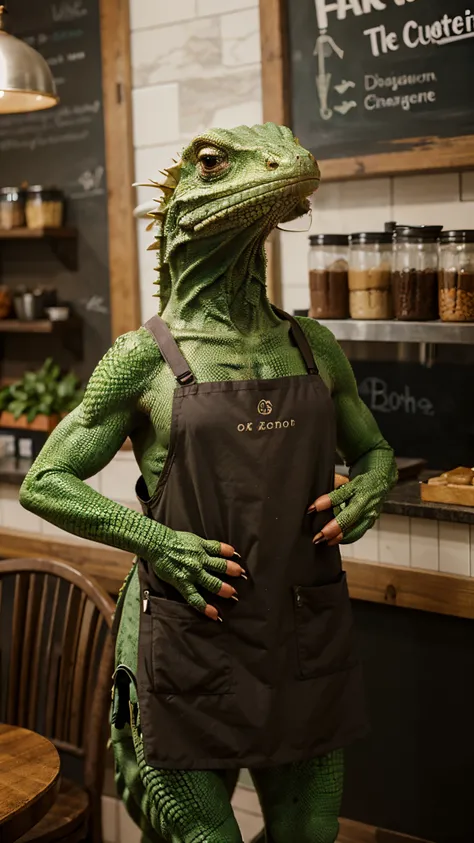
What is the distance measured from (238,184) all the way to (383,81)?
70.5 inches

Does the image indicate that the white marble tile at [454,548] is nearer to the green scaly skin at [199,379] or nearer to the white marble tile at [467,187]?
the green scaly skin at [199,379]

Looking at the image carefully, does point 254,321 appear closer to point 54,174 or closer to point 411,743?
point 411,743

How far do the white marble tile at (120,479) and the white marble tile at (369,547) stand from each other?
829 millimetres

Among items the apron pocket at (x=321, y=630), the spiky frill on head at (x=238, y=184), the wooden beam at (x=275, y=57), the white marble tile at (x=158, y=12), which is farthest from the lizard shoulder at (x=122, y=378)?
the white marble tile at (x=158, y=12)

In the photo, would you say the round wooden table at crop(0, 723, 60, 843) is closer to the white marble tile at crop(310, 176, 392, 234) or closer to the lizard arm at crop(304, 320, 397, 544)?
the lizard arm at crop(304, 320, 397, 544)

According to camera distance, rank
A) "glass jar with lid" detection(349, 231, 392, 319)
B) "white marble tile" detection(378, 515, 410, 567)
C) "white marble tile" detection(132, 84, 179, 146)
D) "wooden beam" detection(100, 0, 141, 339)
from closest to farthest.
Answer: "white marble tile" detection(378, 515, 410, 567), "glass jar with lid" detection(349, 231, 392, 319), "white marble tile" detection(132, 84, 179, 146), "wooden beam" detection(100, 0, 141, 339)

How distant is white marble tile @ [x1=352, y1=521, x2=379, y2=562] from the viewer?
316cm

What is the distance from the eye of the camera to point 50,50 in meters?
4.58

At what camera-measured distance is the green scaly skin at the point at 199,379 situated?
195cm

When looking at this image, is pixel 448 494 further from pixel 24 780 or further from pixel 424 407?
pixel 24 780

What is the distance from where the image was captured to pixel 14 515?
403cm

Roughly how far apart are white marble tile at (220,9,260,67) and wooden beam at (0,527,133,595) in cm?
183

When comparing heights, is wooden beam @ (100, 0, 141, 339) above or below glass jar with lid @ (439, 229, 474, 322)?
above

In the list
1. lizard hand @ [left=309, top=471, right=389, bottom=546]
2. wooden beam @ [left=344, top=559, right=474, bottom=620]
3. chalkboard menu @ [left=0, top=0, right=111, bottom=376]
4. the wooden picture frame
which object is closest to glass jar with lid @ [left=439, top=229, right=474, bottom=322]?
the wooden picture frame
